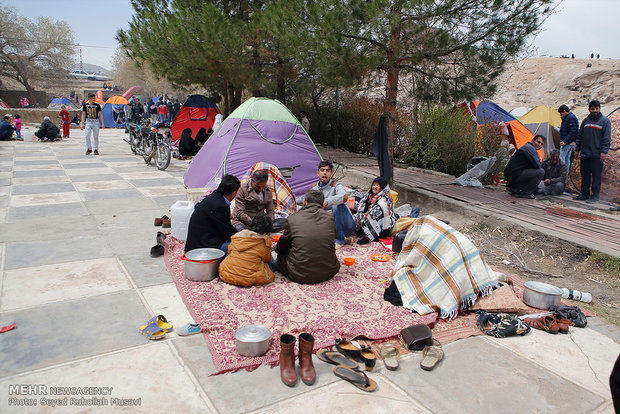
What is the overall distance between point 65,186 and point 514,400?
8429 mm

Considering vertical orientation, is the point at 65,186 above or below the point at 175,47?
below

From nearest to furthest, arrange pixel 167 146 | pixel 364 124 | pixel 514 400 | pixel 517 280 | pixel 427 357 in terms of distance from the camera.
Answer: pixel 514 400, pixel 427 357, pixel 517 280, pixel 167 146, pixel 364 124

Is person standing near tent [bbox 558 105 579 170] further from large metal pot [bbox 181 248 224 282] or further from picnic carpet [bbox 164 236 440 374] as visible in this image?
large metal pot [bbox 181 248 224 282]

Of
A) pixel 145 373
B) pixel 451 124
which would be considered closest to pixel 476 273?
pixel 145 373

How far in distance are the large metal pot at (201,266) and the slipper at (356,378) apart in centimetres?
179

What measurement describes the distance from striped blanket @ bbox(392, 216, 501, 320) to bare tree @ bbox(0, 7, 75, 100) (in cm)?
3768

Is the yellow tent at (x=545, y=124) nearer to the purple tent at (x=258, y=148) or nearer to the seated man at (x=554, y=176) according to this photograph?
the seated man at (x=554, y=176)

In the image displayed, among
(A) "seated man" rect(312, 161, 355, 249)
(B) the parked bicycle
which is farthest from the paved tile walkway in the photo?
(B) the parked bicycle

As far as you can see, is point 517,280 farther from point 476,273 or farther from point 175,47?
point 175,47

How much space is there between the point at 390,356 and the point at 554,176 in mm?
6506

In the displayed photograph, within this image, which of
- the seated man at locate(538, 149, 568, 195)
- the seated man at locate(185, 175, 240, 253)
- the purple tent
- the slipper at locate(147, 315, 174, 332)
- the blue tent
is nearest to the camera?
the slipper at locate(147, 315, 174, 332)

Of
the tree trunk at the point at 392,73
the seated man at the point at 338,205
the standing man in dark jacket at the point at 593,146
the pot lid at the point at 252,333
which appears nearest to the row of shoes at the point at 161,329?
the pot lid at the point at 252,333

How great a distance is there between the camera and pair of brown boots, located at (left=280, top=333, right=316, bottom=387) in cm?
275

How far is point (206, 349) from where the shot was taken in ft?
10.2
